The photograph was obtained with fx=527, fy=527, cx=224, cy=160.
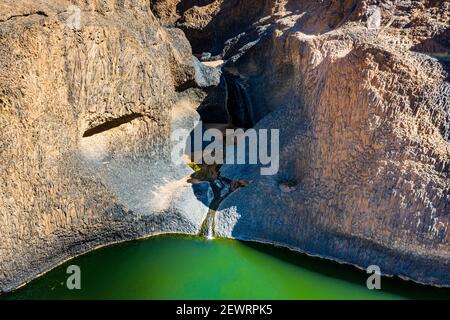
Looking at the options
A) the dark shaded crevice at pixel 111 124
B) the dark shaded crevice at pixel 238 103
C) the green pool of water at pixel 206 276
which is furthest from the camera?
the dark shaded crevice at pixel 238 103

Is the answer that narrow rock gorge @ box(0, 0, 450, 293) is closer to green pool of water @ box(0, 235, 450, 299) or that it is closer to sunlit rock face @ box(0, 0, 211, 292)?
sunlit rock face @ box(0, 0, 211, 292)

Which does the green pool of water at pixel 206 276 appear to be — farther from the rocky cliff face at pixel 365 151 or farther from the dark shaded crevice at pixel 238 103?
the dark shaded crevice at pixel 238 103

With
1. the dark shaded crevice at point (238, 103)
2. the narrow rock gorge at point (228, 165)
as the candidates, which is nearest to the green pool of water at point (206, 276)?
the narrow rock gorge at point (228, 165)

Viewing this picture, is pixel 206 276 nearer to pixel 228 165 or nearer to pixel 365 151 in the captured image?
pixel 228 165

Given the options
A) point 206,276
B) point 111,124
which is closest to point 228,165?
point 111,124

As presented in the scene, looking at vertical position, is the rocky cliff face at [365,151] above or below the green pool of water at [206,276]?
above
